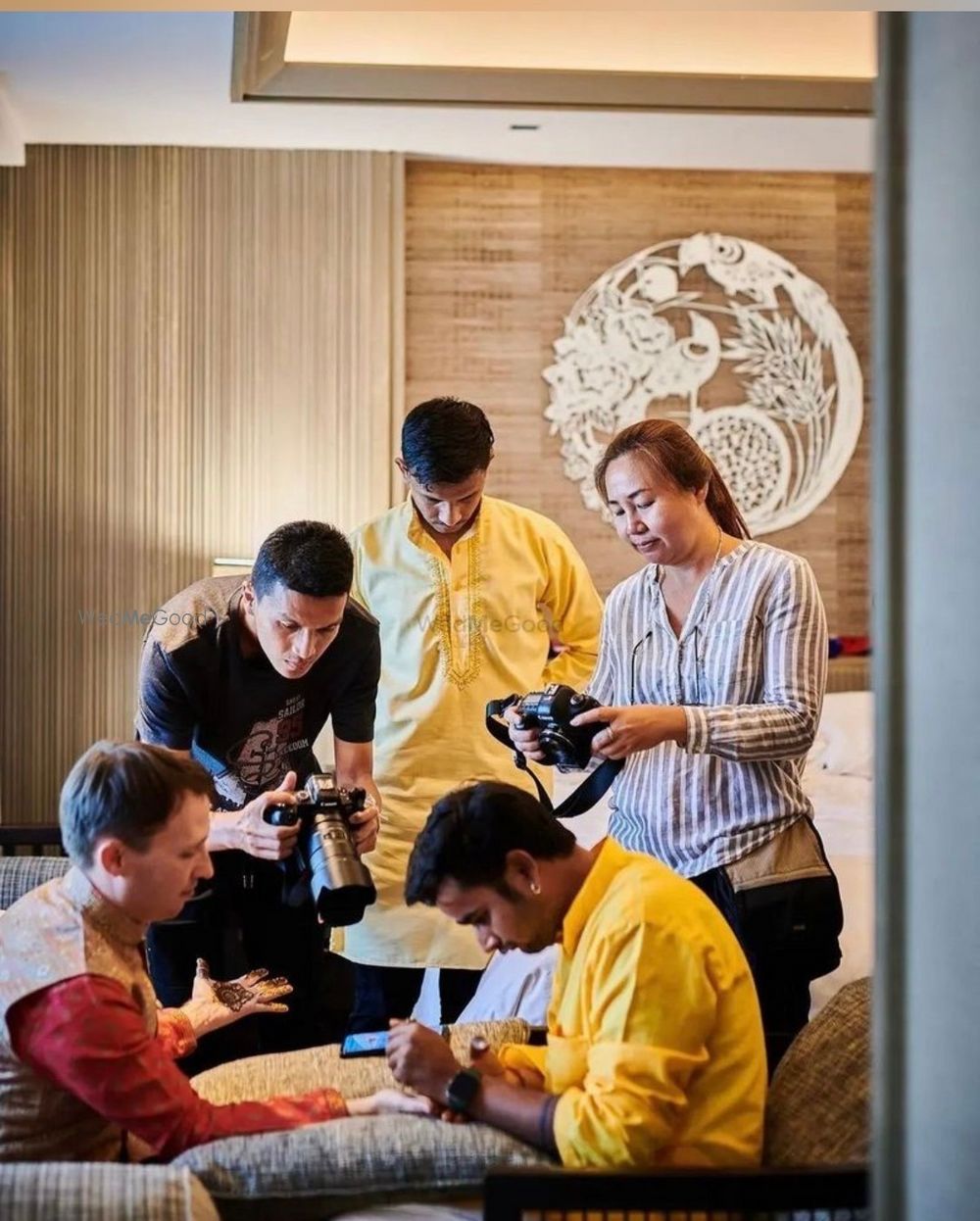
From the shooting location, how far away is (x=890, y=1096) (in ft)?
3.00

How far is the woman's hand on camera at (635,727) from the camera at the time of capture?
179 cm

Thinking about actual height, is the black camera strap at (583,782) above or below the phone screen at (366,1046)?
above

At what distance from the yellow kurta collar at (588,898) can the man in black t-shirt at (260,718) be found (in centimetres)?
54

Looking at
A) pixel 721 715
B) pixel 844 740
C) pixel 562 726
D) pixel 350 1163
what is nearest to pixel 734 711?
pixel 721 715

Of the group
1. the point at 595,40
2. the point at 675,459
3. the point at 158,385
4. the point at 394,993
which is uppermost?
the point at 595,40

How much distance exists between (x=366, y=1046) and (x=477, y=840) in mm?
397

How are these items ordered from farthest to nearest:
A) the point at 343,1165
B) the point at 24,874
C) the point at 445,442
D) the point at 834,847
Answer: the point at 834,847 → the point at 24,874 → the point at 445,442 → the point at 343,1165

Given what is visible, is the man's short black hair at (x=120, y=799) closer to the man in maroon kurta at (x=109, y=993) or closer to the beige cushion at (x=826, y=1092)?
the man in maroon kurta at (x=109, y=993)

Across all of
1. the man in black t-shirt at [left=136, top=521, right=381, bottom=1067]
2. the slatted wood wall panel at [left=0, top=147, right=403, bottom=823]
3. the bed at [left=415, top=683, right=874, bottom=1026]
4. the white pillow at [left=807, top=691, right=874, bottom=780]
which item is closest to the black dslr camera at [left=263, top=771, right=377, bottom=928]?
the man in black t-shirt at [left=136, top=521, right=381, bottom=1067]

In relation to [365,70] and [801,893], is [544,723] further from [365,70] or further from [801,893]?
[365,70]

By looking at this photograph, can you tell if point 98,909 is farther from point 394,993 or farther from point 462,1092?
point 394,993

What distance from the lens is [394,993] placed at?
98.9 inches

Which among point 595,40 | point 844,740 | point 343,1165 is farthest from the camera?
point 844,740

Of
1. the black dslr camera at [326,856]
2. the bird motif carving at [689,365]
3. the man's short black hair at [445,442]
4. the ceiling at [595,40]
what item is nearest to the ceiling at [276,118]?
the ceiling at [595,40]
